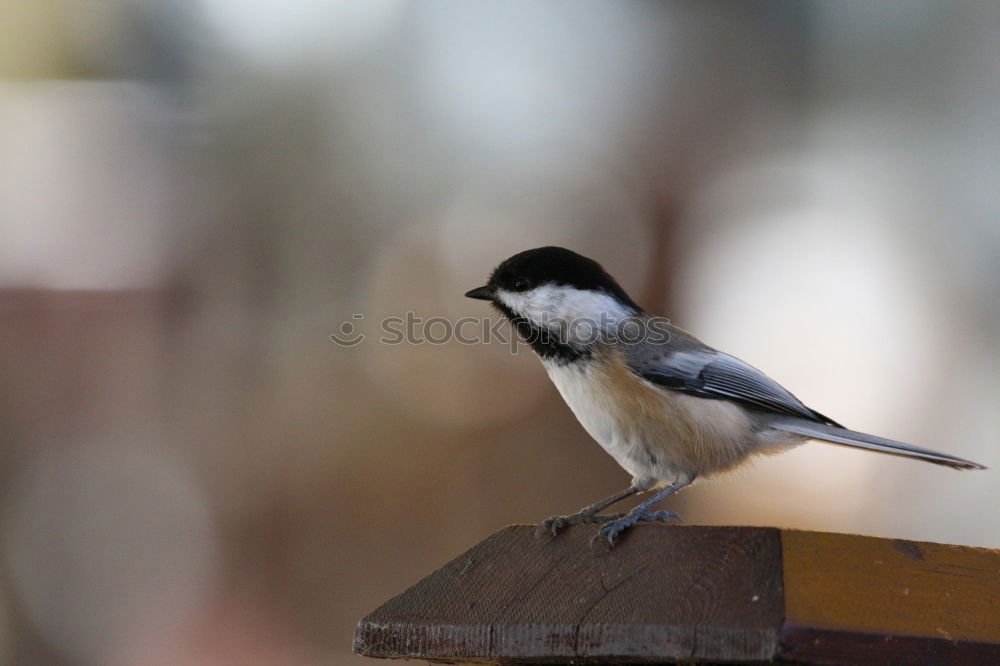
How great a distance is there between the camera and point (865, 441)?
190 cm

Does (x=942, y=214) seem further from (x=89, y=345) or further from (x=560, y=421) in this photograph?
(x=89, y=345)

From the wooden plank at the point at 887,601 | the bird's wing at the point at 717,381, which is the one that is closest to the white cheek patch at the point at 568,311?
the bird's wing at the point at 717,381

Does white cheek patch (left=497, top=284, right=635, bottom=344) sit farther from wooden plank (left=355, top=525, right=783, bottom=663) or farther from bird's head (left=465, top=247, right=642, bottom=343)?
wooden plank (left=355, top=525, right=783, bottom=663)

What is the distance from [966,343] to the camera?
122 inches

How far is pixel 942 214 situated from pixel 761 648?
9.25ft

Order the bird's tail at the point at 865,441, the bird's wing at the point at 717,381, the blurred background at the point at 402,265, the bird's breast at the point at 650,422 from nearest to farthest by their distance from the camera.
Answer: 1. the bird's tail at the point at 865,441
2. the bird's breast at the point at 650,422
3. the bird's wing at the point at 717,381
4. the blurred background at the point at 402,265

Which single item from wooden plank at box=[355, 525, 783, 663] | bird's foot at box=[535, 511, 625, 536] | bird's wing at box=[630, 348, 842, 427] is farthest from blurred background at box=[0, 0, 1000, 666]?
wooden plank at box=[355, 525, 783, 663]

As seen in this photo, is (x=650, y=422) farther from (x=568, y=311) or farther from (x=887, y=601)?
(x=887, y=601)

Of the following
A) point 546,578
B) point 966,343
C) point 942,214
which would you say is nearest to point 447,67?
point 942,214

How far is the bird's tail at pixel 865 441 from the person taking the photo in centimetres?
167

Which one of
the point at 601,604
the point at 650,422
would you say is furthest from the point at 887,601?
the point at 650,422

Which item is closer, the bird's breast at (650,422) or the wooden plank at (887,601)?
the wooden plank at (887,601)

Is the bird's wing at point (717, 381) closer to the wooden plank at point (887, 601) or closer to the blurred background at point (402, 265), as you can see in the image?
the blurred background at point (402, 265)

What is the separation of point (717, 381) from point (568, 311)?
1.24 ft
